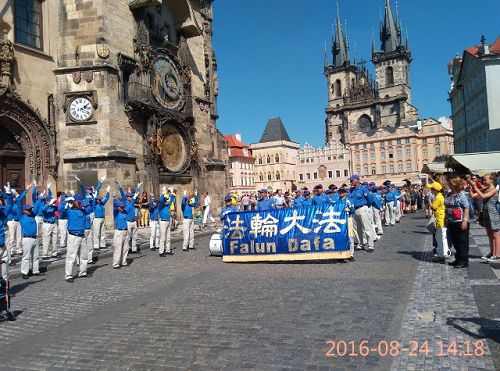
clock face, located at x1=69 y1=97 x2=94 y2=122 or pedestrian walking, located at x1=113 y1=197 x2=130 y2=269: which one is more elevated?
clock face, located at x1=69 y1=97 x2=94 y2=122

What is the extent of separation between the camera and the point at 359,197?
12898 mm

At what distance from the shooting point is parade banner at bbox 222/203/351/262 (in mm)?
11234

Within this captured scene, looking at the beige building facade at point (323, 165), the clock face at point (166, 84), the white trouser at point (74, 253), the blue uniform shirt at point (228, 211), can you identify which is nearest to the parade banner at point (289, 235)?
the blue uniform shirt at point (228, 211)

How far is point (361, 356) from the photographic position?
4.79m

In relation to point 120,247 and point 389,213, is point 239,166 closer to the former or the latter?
point 389,213

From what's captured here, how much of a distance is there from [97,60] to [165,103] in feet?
16.6

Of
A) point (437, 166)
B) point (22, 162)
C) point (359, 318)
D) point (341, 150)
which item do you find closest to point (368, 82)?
point (341, 150)

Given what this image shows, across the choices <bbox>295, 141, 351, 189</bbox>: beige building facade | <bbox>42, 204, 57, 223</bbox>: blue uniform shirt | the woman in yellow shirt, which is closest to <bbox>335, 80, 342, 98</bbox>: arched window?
<bbox>295, 141, 351, 189</bbox>: beige building facade

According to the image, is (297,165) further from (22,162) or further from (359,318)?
(359,318)

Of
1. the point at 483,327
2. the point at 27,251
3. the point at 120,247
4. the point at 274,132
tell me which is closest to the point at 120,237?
the point at 120,247

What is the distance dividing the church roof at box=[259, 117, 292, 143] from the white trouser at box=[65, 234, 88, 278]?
320 feet

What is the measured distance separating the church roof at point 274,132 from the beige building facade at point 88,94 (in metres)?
83.3

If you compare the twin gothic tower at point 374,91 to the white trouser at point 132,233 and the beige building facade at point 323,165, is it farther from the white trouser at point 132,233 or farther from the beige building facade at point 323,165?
the white trouser at point 132,233
